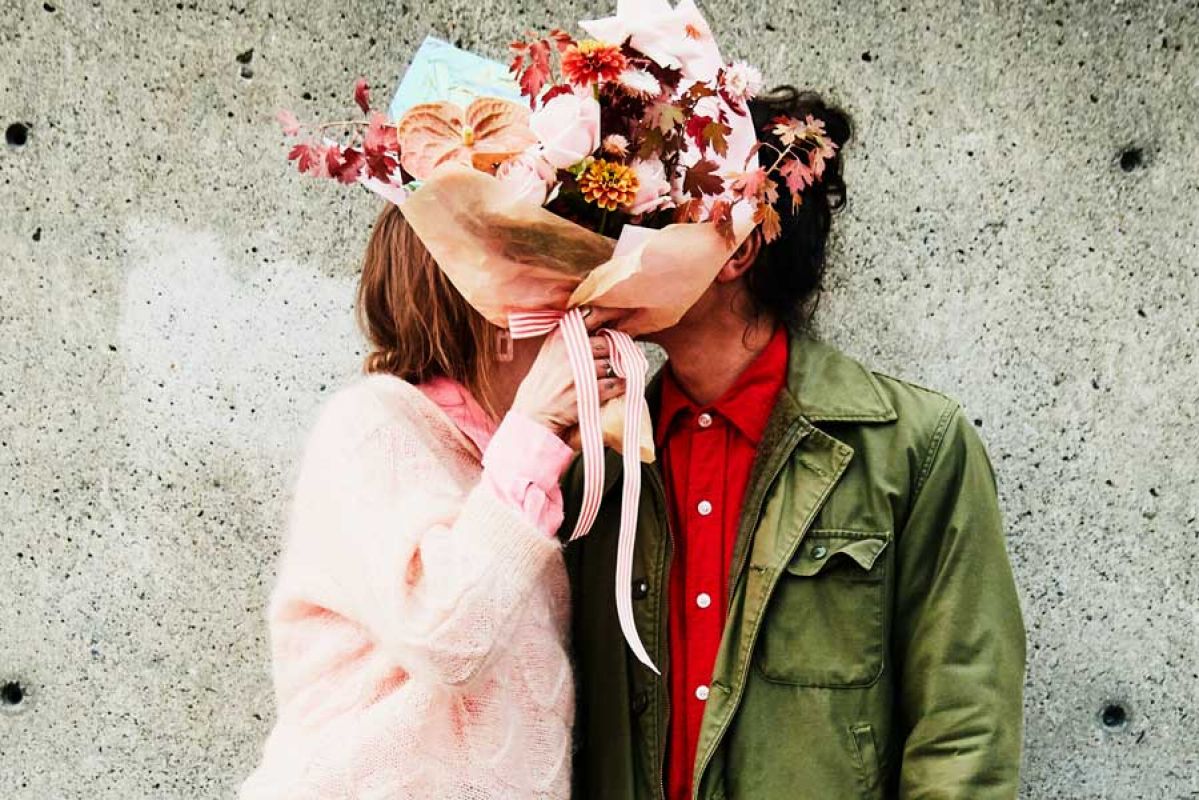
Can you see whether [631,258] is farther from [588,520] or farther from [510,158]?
[588,520]

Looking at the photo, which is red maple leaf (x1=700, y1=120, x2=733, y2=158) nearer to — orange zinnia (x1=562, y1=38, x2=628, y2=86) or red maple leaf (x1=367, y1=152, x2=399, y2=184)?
orange zinnia (x1=562, y1=38, x2=628, y2=86)

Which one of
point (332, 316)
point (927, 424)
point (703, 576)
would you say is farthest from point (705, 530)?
point (332, 316)

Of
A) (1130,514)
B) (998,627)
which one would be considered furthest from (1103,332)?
(998,627)

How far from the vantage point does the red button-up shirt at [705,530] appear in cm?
210

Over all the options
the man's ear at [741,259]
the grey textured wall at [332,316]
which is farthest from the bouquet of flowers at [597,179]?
the grey textured wall at [332,316]

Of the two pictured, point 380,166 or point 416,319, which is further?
point 416,319

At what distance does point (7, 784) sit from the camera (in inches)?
112

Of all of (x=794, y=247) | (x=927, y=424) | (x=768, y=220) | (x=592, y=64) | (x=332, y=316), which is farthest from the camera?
(x=332, y=316)

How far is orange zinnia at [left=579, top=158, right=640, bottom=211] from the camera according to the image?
A: 1.77 m

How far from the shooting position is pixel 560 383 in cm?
192

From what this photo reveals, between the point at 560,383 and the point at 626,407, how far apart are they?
0.35ft

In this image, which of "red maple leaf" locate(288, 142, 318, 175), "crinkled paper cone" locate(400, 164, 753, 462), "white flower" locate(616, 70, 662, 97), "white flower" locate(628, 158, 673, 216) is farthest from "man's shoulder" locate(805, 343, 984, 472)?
"red maple leaf" locate(288, 142, 318, 175)

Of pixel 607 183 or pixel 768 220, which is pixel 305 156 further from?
pixel 768 220

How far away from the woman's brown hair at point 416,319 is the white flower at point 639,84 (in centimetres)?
47
